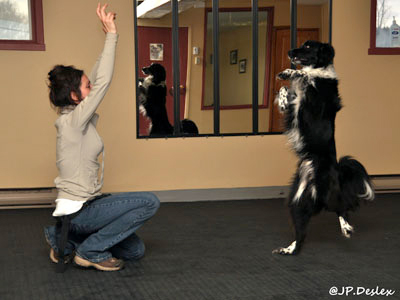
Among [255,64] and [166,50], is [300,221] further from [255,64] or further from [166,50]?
[166,50]

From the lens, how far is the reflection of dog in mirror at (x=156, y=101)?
17.6 feet

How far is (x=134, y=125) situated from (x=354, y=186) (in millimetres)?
2447

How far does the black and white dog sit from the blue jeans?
3.21 feet

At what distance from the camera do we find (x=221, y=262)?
345 cm

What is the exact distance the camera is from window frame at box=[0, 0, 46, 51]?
5.02 metres

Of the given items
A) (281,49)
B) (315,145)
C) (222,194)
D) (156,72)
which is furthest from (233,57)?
(315,145)

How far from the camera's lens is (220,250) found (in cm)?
→ 373

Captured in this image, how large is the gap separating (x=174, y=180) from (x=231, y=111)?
0.90 meters

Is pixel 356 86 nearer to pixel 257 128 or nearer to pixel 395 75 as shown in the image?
pixel 395 75

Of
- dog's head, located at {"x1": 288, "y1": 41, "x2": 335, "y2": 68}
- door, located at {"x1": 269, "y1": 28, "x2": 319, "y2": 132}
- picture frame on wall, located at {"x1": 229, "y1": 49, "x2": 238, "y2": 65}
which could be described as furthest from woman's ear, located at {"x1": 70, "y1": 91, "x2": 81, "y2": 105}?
door, located at {"x1": 269, "y1": 28, "x2": 319, "y2": 132}

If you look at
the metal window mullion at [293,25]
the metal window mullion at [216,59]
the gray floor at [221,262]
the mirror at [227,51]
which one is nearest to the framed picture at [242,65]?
the mirror at [227,51]

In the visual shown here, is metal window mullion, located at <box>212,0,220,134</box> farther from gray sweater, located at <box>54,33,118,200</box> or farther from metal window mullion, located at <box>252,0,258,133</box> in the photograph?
gray sweater, located at <box>54,33,118,200</box>

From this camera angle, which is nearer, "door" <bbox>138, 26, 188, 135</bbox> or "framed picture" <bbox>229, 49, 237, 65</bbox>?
"door" <bbox>138, 26, 188, 135</bbox>

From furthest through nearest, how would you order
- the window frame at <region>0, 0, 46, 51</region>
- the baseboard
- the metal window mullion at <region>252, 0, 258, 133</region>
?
1. the metal window mullion at <region>252, 0, 258, 133</region>
2. the baseboard
3. the window frame at <region>0, 0, 46, 51</region>
